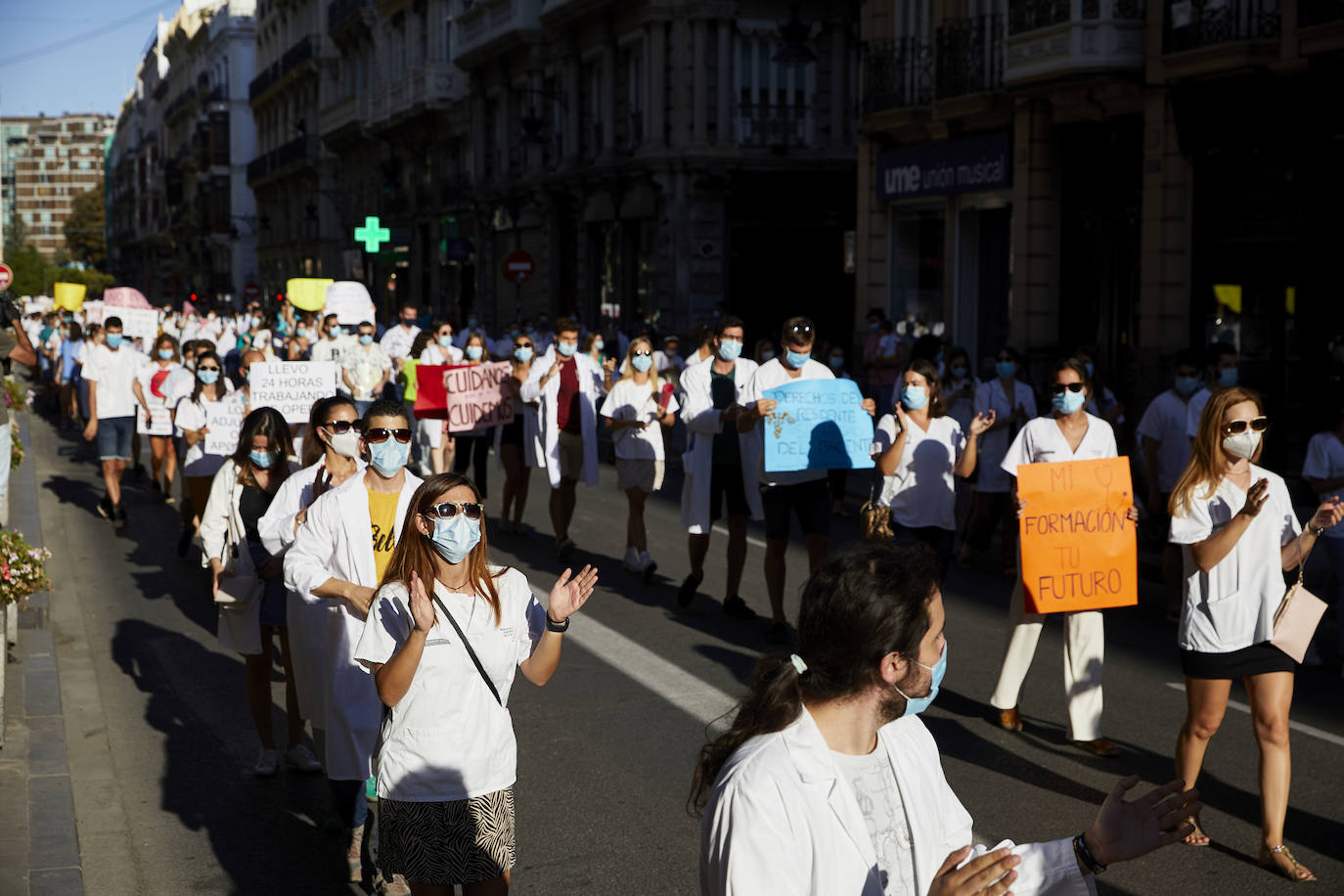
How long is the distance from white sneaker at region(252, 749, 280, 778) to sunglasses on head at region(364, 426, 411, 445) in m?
2.22

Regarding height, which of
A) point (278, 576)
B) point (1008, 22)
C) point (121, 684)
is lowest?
point (121, 684)

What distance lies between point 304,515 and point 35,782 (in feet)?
6.89

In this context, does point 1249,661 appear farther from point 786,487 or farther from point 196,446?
point 196,446

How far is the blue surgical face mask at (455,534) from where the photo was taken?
171 inches

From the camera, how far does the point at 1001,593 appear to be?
38.6ft

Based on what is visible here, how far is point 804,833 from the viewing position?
273 cm

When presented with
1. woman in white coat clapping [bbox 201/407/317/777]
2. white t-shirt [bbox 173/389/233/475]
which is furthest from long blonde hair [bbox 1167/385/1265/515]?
white t-shirt [bbox 173/389/233/475]

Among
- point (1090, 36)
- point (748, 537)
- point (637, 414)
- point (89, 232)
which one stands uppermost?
point (89, 232)

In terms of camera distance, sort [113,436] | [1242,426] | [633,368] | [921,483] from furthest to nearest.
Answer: [113,436] → [633,368] → [921,483] → [1242,426]

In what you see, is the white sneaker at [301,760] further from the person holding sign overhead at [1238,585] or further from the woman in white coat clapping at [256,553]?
the person holding sign overhead at [1238,585]

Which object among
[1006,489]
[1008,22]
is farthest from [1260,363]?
[1006,489]

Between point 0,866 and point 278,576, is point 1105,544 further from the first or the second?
point 0,866

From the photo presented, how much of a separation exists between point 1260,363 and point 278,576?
14.9 metres

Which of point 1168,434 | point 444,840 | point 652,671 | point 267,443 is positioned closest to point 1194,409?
point 1168,434
